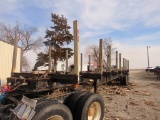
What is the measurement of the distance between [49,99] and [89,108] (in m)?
1.33

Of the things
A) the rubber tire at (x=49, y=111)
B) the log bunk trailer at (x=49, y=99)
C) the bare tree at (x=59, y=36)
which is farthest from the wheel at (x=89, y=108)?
the bare tree at (x=59, y=36)

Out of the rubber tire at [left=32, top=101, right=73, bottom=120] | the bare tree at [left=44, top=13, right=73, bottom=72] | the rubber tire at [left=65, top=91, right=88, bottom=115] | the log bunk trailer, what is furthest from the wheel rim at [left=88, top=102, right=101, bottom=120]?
the bare tree at [left=44, top=13, right=73, bottom=72]

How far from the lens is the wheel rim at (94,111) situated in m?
4.85

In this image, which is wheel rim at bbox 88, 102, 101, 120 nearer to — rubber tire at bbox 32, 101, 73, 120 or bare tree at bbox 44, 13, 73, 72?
rubber tire at bbox 32, 101, 73, 120

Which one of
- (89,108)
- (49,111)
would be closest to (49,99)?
(49,111)

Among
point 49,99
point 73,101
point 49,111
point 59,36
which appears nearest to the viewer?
point 49,111

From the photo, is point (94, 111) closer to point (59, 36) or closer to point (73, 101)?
point (73, 101)

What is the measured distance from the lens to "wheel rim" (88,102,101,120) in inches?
191

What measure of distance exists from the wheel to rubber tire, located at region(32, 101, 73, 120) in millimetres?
809

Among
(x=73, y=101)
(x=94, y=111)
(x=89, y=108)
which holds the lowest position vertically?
(x=94, y=111)

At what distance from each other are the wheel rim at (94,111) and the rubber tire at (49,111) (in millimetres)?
1356

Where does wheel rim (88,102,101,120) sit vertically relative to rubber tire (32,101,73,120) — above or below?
below

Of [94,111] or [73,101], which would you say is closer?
[73,101]

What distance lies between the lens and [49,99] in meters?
3.78
